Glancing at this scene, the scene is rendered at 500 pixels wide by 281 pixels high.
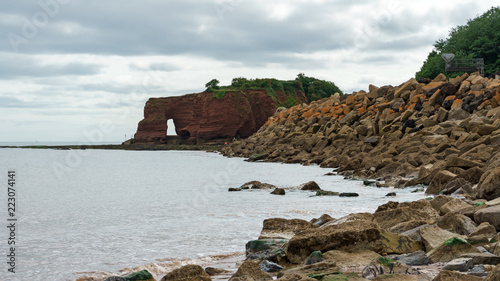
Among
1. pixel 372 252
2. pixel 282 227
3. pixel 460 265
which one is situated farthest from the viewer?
pixel 282 227

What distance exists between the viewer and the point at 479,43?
148ft

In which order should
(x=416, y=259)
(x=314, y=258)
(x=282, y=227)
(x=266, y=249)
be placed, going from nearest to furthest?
(x=416, y=259)
(x=314, y=258)
(x=266, y=249)
(x=282, y=227)

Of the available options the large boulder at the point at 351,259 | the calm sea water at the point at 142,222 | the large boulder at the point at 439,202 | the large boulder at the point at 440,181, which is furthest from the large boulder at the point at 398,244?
the large boulder at the point at 440,181

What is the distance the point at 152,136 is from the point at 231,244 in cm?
7704

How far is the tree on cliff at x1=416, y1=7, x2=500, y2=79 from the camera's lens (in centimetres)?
4481

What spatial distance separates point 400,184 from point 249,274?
405 inches

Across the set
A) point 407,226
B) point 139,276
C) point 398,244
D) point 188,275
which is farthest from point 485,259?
point 139,276

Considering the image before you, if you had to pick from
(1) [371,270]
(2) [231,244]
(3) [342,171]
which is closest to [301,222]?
(2) [231,244]

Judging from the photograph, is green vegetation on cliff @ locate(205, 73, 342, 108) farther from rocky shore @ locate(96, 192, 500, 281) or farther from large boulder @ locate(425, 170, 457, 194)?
rocky shore @ locate(96, 192, 500, 281)

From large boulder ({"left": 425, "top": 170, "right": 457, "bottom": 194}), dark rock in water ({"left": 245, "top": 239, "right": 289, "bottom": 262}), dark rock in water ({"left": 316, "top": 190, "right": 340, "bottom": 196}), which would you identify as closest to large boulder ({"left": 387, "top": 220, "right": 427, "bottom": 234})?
dark rock in water ({"left": 245, "top": 239, "right": 289, "bottom": 262})

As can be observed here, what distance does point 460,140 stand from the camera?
19.2 m

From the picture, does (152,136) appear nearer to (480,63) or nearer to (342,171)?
(480,63)

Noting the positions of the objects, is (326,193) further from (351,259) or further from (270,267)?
(270,267)

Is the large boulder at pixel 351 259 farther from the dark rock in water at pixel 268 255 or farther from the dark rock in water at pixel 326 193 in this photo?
the dark rock in water at pixel 326 193
